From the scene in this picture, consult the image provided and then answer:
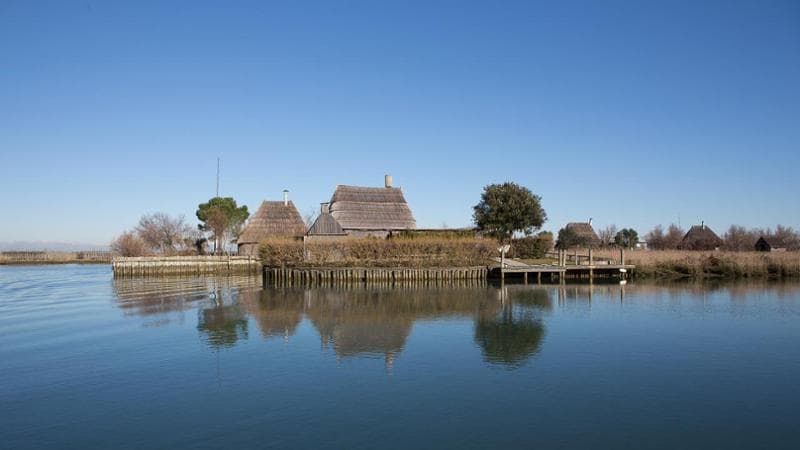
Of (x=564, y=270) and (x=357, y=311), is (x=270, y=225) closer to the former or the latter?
(x=564, y=270)

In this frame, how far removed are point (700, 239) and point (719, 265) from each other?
1982cm

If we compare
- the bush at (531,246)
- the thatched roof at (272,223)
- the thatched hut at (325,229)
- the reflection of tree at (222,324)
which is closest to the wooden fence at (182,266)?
the thatched hut at (325,229)

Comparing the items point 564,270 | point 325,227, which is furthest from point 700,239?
point 325,227

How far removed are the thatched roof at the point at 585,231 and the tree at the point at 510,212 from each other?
16610 mm

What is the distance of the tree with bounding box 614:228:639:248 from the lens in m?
61.4

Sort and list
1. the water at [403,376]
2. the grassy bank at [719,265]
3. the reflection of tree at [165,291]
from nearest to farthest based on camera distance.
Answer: the water at [403,376]
the reflection of tree at [165,291]
the grassy bank at [719,265]

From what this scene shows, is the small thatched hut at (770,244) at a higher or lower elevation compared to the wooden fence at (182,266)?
higher

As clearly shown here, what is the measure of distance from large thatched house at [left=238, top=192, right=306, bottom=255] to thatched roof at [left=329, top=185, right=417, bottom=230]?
3.49 m

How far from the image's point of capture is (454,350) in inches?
587

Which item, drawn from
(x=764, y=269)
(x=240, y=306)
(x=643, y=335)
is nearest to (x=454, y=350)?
(x=643, y=335)

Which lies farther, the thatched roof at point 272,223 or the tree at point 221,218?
the tree at point 221,218

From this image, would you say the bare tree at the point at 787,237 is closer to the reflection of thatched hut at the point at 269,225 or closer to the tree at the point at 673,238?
the tree at the point at 673,238

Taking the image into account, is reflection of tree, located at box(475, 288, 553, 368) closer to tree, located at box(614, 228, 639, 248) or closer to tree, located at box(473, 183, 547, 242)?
tree, located at box(473, 183, 547, 242)

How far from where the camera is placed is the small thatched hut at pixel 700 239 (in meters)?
53.1
